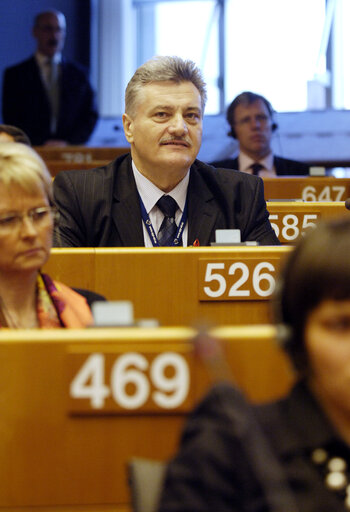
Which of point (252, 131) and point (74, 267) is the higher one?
point (252, 131)

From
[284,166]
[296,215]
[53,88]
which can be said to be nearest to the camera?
[296,215]

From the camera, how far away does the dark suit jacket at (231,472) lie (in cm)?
105

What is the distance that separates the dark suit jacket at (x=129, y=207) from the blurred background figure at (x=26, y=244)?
1131 millimetres

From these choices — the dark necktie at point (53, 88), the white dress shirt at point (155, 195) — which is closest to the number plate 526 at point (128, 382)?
the white dress shirt at point (155, 195)

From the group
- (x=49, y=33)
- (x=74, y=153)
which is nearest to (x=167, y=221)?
(x=74, y=153)

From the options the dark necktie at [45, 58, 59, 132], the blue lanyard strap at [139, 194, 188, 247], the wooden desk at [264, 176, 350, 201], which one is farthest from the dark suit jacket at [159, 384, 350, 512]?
the dark necktie at [45, 58, 59, 132]

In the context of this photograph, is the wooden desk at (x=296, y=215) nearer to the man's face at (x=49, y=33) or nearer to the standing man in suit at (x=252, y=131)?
the standing man in suit at (x=252, y=131)

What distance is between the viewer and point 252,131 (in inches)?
233

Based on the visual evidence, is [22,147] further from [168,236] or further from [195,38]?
[195,38]

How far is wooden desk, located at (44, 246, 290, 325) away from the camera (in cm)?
241

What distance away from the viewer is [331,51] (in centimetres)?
933

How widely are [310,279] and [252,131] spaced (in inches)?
192

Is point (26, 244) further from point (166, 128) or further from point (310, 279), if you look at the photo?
point (166, 128)

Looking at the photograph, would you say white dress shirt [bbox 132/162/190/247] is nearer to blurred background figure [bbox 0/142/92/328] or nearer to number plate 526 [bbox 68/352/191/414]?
blurred background figure [bbox 0/142/92/328]
